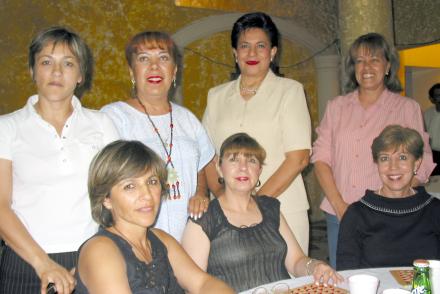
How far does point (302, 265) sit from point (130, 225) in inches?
32.1

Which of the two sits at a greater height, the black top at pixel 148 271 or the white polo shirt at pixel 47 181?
the white polo shirt at pixel 47 181

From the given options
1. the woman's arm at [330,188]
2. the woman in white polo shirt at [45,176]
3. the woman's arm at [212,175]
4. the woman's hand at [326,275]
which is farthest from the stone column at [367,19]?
the woman in white polo shirt at [45,176]

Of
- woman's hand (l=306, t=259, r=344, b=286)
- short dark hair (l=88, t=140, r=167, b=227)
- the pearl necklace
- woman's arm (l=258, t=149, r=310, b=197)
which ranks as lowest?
woman's hand (l=306, t=259, r=344, b=286)

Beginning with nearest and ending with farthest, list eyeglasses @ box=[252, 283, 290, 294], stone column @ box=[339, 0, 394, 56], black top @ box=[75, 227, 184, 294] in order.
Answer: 1. black top @ box=[75, 227, 184, 294]
2. eyeglasses @ box=[252, 283, 290, 294]
3. stone column @ box=[339, 0, 394, 56]

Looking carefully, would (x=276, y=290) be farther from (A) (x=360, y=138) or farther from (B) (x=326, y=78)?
(B) (x=326, y=78)

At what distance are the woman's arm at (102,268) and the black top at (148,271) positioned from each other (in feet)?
0.15

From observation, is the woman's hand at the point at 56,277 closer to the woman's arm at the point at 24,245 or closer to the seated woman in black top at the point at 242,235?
the woman's arm at the point at 24,245

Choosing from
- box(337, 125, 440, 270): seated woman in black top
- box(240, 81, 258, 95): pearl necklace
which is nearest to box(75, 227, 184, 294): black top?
box(337, 125, 440, 270): seated woman in black top

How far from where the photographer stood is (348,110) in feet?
9.89

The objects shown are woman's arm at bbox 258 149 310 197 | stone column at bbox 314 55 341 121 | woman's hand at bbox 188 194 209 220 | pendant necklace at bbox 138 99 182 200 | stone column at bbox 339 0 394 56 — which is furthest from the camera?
stone column at bbox 314 55 341 121

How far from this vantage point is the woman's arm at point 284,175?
2.66m

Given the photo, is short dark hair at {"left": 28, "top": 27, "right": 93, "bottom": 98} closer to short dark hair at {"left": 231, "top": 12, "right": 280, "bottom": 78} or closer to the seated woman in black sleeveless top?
the seated woman in black sleeveless top

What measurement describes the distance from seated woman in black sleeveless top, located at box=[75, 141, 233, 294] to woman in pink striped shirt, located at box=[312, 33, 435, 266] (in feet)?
4.25

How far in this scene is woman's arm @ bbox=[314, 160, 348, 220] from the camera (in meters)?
2.89
